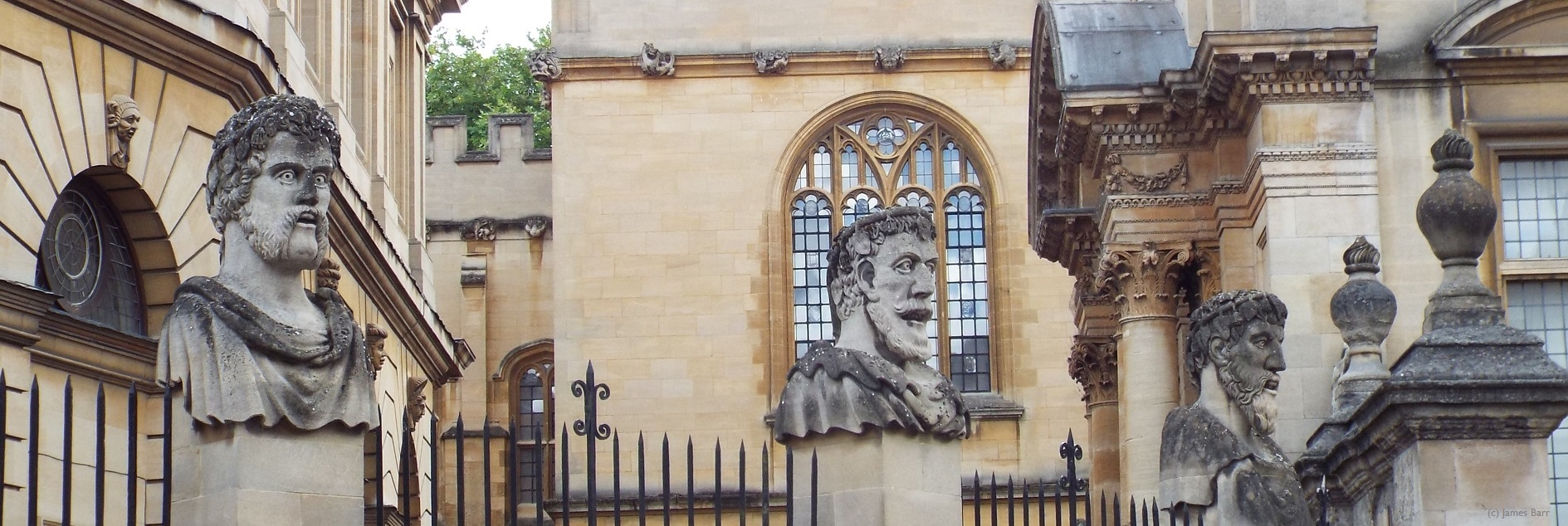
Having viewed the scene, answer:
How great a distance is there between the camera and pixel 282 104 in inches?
429

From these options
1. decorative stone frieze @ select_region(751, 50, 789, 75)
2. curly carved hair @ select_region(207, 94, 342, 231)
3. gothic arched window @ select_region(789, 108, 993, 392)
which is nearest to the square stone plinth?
curly carved hair @ select_region(207, 94, 342, 231)

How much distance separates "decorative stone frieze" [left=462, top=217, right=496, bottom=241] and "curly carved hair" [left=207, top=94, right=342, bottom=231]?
3736 cm

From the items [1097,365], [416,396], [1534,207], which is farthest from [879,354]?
[416,396]

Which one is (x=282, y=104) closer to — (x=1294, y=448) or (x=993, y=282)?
(x=1294, y=448)

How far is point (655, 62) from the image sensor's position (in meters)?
40.4

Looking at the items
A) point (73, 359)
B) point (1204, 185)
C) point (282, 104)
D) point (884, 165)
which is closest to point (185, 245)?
point (73, 359)

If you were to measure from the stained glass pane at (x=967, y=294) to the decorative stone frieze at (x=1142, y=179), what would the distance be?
1511 cm

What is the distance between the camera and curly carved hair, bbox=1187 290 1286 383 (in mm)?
13648

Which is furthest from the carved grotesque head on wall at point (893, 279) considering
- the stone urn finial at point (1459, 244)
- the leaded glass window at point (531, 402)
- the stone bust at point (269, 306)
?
the leaded glass window at point (531, 402)

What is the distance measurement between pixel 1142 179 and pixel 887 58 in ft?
49.8

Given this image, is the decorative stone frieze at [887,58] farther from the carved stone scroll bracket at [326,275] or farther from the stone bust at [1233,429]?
the stone bust at [1233,429]

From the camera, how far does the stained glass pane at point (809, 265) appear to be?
41000 mm

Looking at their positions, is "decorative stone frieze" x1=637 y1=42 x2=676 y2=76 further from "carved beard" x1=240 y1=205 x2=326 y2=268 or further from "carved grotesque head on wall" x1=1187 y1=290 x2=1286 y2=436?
"carved beard" x1=240 y1=205 x2=326 y2=268

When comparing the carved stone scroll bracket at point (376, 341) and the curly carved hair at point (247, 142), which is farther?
the carved stone scroll bracket at point (376, 341)
